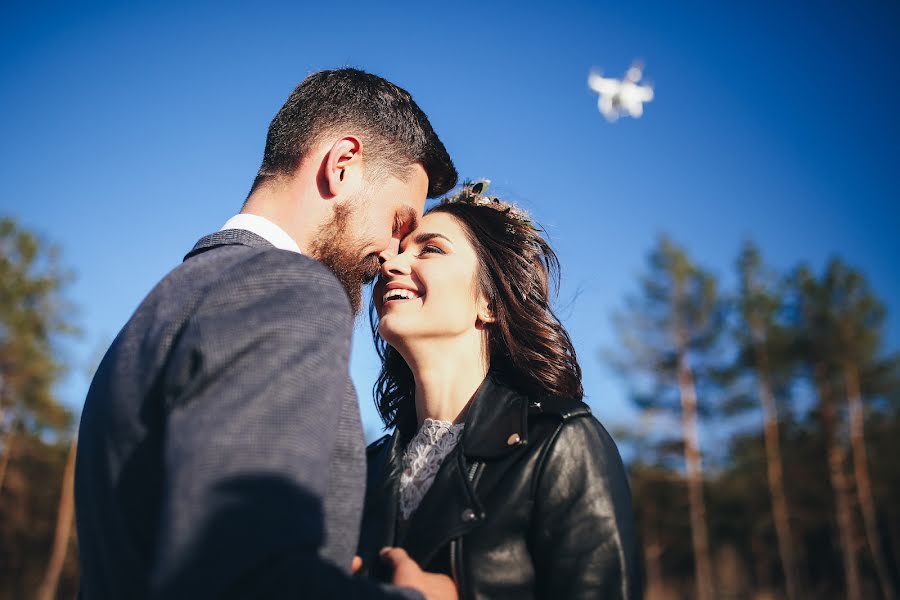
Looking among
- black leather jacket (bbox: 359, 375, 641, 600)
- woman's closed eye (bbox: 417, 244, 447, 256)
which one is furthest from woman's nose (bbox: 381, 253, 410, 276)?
black leather jacket (bbox: 359, 375, 641, 600)

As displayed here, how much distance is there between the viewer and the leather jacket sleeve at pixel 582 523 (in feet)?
7.63

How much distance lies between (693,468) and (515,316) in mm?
25001

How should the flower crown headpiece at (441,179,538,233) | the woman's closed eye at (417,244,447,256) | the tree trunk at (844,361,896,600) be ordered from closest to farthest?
the woman's closed eye at (417,244,447,256)
the flower crown headpiece at (441,179,538,233)
the tree trunk at (844,361,896,600)

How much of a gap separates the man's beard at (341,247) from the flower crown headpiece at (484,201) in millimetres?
1225

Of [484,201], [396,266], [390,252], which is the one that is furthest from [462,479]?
[484,201]

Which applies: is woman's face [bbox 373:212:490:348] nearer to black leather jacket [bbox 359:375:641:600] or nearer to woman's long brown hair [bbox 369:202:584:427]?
woman's long brown hair [bbox 369:202:584:427]

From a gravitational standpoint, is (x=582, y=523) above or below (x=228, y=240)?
below

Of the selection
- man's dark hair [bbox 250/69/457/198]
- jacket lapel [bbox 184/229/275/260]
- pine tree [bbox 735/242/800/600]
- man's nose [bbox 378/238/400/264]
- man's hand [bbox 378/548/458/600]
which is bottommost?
man's hand [bbox 378/548/458/600]

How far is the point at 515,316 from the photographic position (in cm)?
350

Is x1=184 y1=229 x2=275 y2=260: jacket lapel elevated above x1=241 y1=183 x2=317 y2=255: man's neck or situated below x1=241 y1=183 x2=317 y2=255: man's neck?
below

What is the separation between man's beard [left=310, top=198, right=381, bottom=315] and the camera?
243 centimetres

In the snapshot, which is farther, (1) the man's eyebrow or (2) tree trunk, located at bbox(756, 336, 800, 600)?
(2) tree trunk, located at bbox(756, 336, 800, 600)

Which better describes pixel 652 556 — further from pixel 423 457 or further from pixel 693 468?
pixel 423 457

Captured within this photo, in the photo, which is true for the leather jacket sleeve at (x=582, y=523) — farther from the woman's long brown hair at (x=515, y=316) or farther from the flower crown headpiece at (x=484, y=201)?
the flower crown headpiece at (x=484, y=201)
